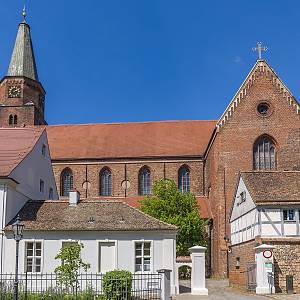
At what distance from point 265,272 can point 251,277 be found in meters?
2.26

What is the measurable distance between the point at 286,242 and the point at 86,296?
46.9ft

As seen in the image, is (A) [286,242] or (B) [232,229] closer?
(A) [286,242]

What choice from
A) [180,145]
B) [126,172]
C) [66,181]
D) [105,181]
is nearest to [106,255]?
[126,172]

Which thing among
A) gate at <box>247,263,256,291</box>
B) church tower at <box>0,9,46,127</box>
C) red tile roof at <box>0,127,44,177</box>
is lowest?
gate at <box>247,263,256,291</box>

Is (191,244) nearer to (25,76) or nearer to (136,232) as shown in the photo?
(136,232)

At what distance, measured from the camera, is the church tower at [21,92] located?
66.6 metres

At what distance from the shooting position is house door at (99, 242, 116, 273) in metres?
32.0

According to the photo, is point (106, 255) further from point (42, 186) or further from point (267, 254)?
point (42, 186)

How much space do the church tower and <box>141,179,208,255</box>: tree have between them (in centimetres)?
2290

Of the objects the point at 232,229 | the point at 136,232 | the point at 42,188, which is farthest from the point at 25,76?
the point at 136,232

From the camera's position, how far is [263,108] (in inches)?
2040

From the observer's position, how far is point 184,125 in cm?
6481

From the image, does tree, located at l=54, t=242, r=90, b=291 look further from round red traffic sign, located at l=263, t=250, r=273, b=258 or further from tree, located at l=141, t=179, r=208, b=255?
tree, located at l=141, t=179, r=208, b=255

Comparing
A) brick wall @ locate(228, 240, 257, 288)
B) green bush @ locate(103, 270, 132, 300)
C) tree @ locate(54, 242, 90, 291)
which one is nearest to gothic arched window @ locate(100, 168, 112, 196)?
brick wall @ locate(228, 240, 257, 288)
